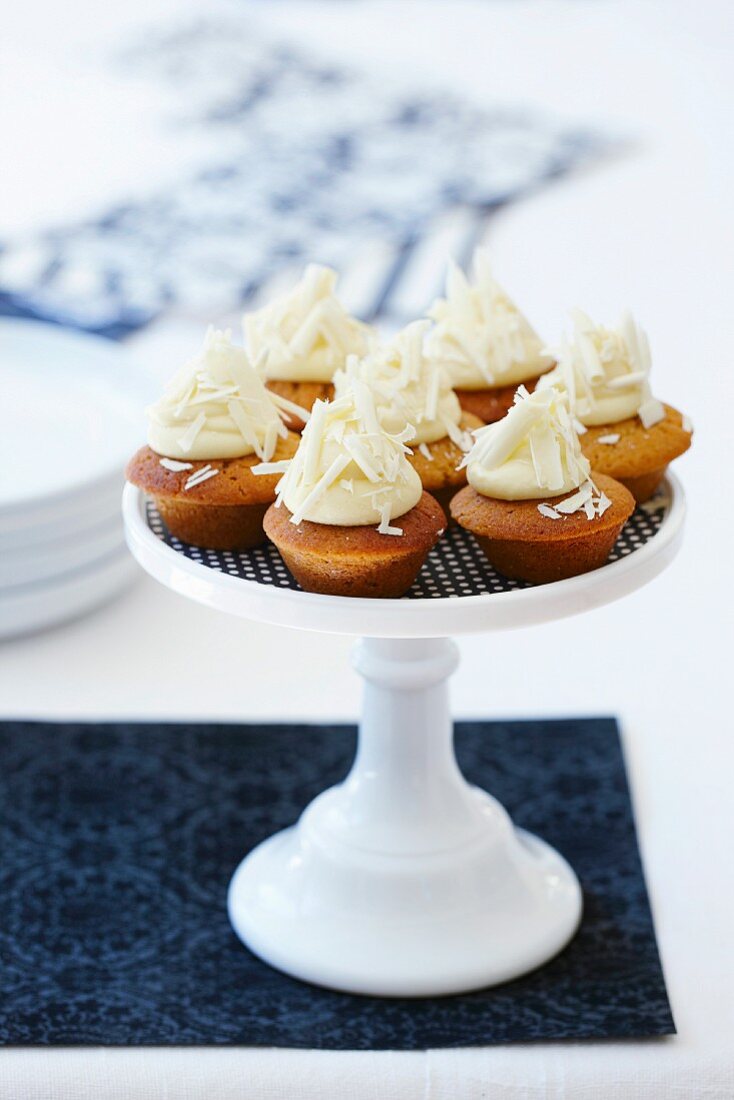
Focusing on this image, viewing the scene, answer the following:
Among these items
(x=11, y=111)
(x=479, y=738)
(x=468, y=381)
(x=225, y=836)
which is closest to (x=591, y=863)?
(x=479, y=738)

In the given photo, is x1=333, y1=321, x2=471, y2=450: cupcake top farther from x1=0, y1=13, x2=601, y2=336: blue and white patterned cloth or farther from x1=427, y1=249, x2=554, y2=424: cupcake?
x1=0, y1=13, x2=601, y2=336: blue and white patterned cloth

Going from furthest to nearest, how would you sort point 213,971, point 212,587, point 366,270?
point 366,270
point 213,971
point 212,587

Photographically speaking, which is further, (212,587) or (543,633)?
(543,633)

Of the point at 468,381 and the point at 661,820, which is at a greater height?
the point at 468,381

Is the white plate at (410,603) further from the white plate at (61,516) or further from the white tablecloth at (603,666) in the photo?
the white plate at (61,516)

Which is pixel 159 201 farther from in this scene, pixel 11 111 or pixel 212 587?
pixel 212 587

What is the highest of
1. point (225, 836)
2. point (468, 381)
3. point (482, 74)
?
point (468, 381)

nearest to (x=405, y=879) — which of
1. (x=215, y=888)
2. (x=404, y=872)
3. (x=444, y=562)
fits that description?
(x=404, y=872)
